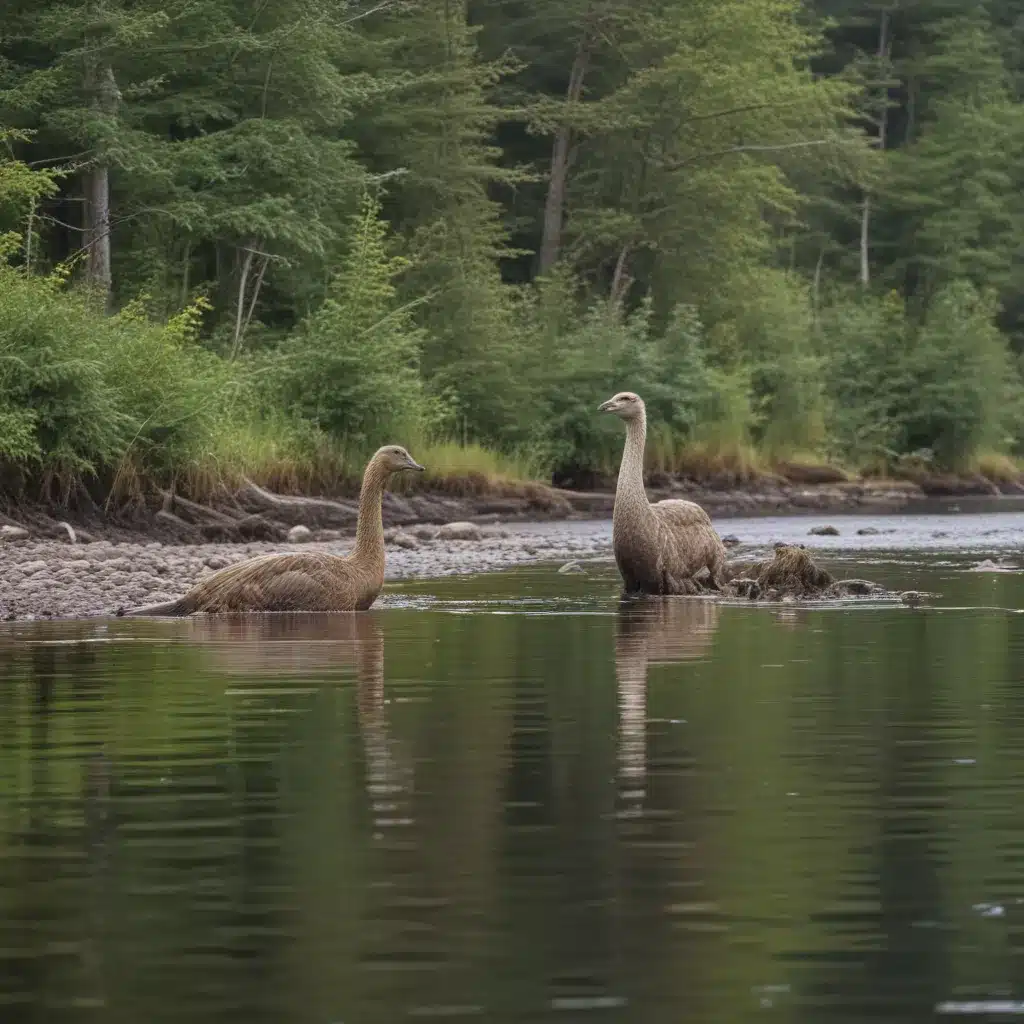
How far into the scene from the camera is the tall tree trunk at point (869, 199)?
77812mm

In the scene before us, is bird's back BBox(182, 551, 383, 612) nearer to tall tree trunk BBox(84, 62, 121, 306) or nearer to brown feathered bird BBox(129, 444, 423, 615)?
brown feathered bird BBox(129, 444, 423, 615)

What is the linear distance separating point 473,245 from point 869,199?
101 feet

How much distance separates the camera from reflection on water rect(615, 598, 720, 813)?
359 inches

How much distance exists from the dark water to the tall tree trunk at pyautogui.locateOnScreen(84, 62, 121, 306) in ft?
82.5

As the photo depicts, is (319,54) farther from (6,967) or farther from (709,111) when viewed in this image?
(6,967)

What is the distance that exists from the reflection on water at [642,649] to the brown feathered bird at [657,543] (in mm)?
422

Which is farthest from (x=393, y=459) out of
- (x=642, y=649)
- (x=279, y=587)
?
(x=642, y=649)

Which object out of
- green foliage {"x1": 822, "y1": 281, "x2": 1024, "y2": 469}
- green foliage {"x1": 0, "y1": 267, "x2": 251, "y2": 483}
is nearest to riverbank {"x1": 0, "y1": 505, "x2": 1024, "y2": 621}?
green foliage {"x1": 0, "y1": 267, "x2": 251, "y2": 483}

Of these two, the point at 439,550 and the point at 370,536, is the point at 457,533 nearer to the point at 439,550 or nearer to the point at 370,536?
the point at 439,550

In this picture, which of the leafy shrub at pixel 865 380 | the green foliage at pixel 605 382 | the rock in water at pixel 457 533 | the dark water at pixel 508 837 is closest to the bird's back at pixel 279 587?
the dark water at pixel 508 837

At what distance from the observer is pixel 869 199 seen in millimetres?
79500

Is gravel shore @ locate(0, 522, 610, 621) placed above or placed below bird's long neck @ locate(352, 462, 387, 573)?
below

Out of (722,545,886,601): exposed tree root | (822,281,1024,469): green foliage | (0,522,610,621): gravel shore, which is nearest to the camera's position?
(0,522,610,621): gravel shore

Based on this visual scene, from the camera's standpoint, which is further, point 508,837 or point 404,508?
point 404,508
